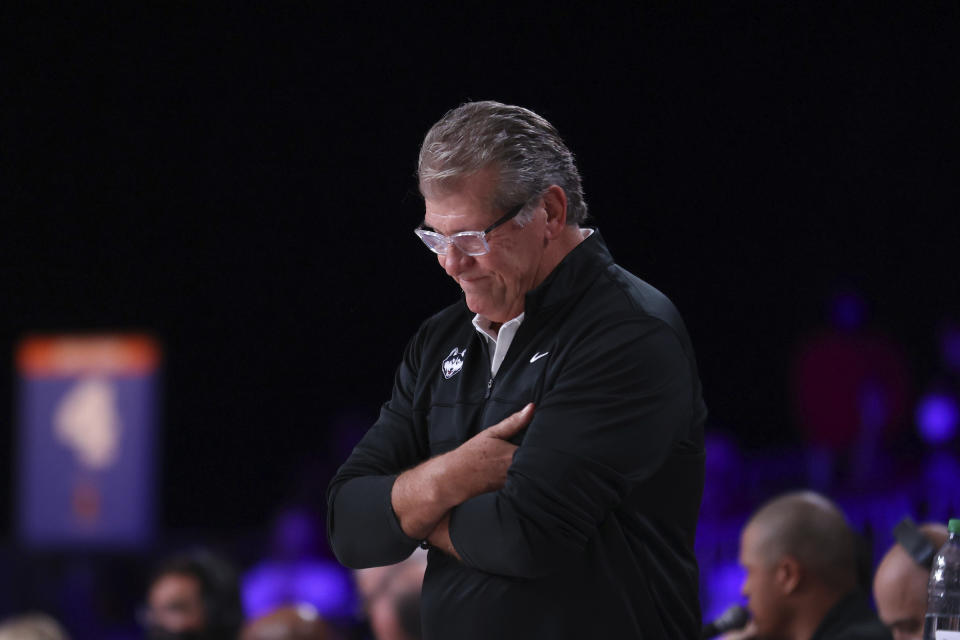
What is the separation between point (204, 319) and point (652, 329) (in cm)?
836

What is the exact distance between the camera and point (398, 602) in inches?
122

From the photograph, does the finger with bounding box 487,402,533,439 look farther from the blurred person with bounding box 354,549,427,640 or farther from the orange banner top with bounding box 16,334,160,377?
the orange banner top with bounding box 16,334,160,377

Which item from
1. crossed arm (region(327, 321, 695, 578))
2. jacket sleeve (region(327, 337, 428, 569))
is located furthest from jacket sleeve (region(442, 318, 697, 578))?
jacket sleeve (region(327, 337, 428, 569))

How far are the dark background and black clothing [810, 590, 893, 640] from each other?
13.3ft

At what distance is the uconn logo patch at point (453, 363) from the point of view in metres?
1.94

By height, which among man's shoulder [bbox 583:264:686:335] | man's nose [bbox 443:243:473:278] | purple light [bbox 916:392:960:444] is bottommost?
purple light [bbox 916:392:960:444]

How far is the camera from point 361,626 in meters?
7.22

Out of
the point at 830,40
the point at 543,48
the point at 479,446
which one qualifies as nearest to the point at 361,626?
the point at 543,48

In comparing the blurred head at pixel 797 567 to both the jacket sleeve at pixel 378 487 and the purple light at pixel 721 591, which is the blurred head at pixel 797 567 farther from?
the purple light at pixel 721 591

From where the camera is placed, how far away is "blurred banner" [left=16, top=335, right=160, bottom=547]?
31.0 feet

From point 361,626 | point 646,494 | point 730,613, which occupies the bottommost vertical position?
point 361,626

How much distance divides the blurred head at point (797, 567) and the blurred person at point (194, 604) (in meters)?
2.20

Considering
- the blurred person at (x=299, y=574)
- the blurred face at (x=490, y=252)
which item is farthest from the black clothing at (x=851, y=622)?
the blurred person at (x=299, y=574)

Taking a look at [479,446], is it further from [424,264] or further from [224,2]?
[224,2]
